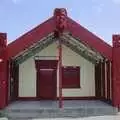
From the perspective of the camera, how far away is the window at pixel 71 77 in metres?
21.9

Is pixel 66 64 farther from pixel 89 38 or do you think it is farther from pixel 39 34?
pixel 39 34

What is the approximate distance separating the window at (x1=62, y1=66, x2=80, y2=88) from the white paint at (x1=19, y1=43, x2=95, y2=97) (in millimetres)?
235

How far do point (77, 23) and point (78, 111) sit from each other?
407cm

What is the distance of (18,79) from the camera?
21578 millimetres

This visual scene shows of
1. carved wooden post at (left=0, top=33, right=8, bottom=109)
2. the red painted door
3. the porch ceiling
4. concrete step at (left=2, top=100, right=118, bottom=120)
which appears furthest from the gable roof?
the red painted door

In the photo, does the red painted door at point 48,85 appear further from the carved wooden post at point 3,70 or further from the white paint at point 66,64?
the carved wooden post at point 3,70

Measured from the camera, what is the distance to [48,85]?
21.7m

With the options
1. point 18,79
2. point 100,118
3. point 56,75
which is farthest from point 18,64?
point 100,118

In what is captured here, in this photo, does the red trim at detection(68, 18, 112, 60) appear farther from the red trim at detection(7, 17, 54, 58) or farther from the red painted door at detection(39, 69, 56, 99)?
the red painted door at detection(39, 69, 56, 99)

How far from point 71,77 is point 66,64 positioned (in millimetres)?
852

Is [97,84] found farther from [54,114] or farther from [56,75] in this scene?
[54,114]

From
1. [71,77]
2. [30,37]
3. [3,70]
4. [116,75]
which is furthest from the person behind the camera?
[71,77]

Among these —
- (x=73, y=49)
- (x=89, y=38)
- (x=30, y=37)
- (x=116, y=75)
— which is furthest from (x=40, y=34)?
(x=73, y=49)

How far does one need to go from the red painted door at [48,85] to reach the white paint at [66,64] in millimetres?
422
